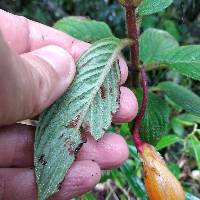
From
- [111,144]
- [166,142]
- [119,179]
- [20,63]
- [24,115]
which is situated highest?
[20,63]

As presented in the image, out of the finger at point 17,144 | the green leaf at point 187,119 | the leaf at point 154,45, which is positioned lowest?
the green leaf at point 187,119

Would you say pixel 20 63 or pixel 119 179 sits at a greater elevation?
pixel 20 63

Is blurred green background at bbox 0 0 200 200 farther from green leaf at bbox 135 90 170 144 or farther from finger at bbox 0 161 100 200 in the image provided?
finger at bbox 0 161 100 200

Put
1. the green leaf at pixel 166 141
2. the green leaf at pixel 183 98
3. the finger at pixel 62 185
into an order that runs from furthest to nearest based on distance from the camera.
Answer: the green leaf at pixel 166 141, the green leaf at pixel 183 98, the finger at pixel 62 185

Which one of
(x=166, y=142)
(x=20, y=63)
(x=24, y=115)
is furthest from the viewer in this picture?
(x=166, y=142)

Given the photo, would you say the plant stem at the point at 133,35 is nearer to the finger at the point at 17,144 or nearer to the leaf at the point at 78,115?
the leaf at the point at 78,115

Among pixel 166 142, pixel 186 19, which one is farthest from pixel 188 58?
pixel 186 19

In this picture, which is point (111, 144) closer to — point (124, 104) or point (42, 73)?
point (124, 104)

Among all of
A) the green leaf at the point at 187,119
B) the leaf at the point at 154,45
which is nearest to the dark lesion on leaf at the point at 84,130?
the leaf at the point at 154,45
